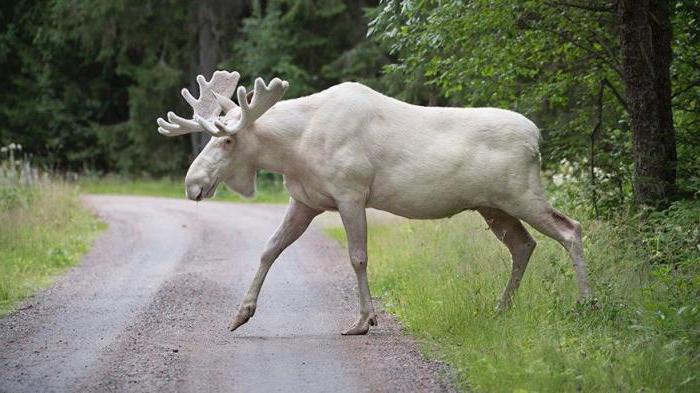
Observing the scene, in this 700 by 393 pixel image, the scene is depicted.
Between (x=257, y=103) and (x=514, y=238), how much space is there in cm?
258

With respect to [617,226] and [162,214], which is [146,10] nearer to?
[162,214]

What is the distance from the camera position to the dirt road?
6941 millimetres

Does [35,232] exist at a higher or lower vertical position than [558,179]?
lower

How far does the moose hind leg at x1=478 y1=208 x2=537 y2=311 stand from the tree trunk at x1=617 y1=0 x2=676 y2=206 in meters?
1.74

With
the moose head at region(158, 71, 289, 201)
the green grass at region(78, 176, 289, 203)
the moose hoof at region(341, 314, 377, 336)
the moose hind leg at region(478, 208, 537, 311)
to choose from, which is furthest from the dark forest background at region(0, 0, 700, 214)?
the moose hoof at region(341, 314, 377, 336)

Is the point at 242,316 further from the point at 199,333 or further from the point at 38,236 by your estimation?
the point at 38,236

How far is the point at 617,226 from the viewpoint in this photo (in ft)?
32.1

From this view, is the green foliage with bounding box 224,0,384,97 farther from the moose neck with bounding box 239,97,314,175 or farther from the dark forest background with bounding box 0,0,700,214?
the moose neck with bounding box 239,97,314,175

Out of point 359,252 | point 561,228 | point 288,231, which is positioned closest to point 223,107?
point 288,231

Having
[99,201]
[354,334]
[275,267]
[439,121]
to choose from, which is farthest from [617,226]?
[99,201]

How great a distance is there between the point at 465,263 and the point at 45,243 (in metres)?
6.90

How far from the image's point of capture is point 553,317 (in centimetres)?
796

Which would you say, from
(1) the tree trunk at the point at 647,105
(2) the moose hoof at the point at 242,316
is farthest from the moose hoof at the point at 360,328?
(1) the tree trunk at the point at 647,105

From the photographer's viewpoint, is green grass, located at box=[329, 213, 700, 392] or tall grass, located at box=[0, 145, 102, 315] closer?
green grass, located at box=[329, 213, 700, 392]
